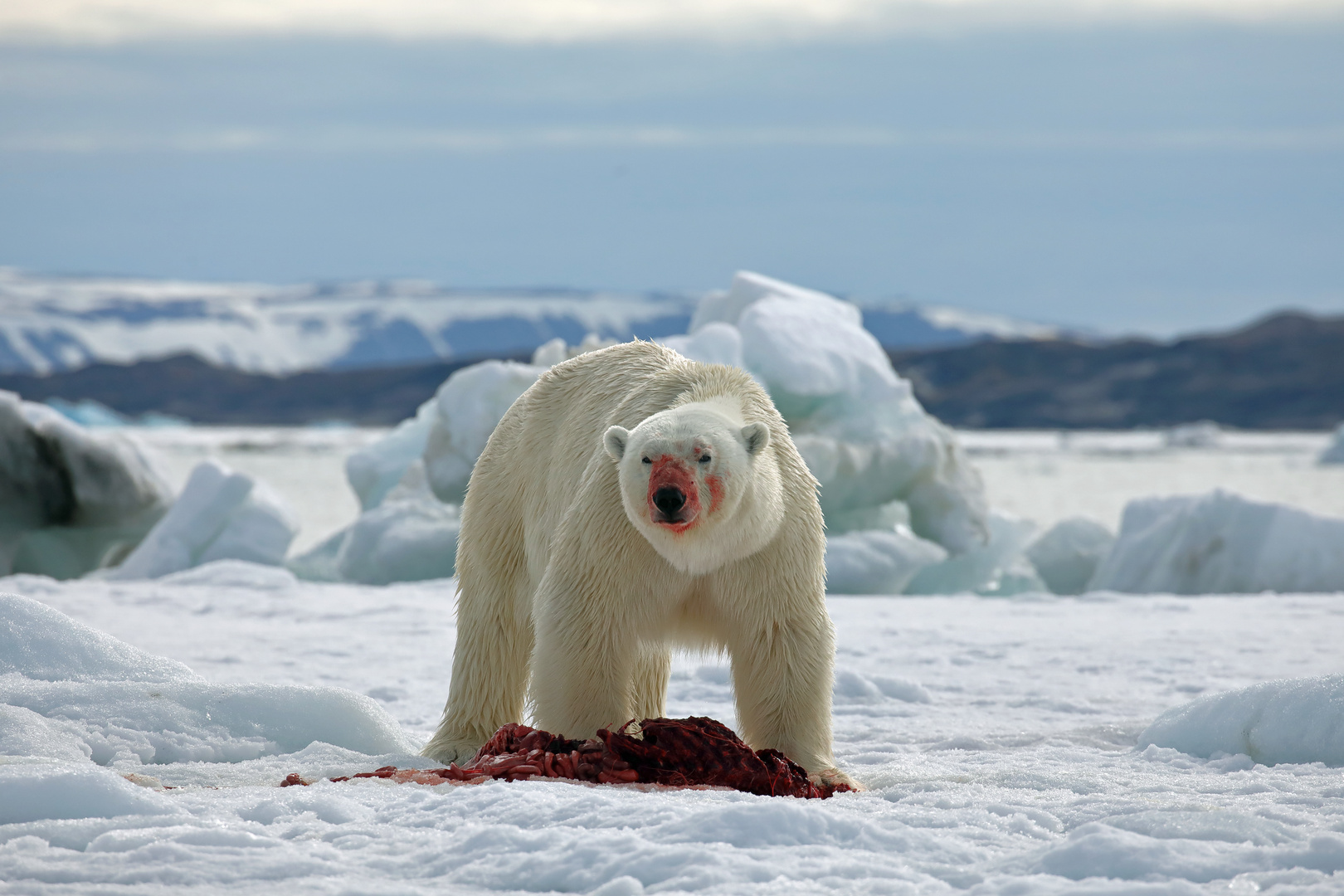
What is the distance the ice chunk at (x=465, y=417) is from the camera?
11.3m

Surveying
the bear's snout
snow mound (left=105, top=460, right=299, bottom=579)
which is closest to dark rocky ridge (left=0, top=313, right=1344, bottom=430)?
snow mound (left=105, top=460, right=299, bottom=579)

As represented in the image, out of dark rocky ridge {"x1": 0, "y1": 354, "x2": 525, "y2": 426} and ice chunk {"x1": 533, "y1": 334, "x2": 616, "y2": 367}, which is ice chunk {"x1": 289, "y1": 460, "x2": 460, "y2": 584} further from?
dark rocky ridge {"x1": 0, "y1": 354, "x2": 525, "y2": 426}

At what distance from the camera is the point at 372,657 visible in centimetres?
653

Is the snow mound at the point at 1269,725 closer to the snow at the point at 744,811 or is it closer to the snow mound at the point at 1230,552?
the snow at the point at 744,811

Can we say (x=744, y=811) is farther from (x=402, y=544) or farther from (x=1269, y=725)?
(x=402, y=544)

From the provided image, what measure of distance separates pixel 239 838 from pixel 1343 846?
7.87ft

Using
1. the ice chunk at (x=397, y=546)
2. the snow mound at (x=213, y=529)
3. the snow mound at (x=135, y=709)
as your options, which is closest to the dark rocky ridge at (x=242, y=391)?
the ice chunk at (x=397, y=546)

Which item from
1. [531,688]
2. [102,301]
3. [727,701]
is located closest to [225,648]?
[727,701]

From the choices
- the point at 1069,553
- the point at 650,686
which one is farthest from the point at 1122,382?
the point at 650,686

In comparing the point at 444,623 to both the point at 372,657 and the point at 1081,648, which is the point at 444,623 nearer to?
the point at 372,657

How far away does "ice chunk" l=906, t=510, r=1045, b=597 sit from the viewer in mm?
11867

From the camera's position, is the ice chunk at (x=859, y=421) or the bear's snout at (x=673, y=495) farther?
the ice chunk at (x=859, y=421)

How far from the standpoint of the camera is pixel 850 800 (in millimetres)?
3412

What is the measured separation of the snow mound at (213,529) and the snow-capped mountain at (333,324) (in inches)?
3834
